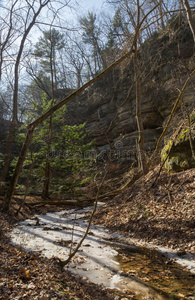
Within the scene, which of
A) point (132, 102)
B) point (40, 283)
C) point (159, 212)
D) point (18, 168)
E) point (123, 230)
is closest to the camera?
point (40, 283)

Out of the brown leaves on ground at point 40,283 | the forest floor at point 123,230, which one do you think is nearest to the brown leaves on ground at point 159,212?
the forest floor at point 123,230

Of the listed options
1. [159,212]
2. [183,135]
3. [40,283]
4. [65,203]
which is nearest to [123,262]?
[40,283]

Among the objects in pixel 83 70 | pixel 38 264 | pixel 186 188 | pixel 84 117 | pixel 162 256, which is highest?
pixel 83 70

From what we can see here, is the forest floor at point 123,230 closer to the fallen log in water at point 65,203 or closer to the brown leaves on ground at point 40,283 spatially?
the brown leaves on ground at point 40,283

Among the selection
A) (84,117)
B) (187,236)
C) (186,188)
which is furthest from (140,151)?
(84,117)

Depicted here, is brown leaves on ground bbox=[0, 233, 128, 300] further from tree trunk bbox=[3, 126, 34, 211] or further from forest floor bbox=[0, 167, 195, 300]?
tree trunk bbox=[3, 126, 34, 211]

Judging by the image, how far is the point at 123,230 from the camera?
620 centimetres

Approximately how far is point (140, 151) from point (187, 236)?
553cm

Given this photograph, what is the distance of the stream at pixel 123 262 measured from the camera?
3.10 metres

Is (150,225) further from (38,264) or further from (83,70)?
(83,70)

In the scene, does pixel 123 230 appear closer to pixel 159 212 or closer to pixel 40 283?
pixel 159 212

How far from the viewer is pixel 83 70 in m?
30.9

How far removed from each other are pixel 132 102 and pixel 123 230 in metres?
15.7

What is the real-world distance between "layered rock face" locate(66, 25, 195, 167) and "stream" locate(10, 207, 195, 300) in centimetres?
701
